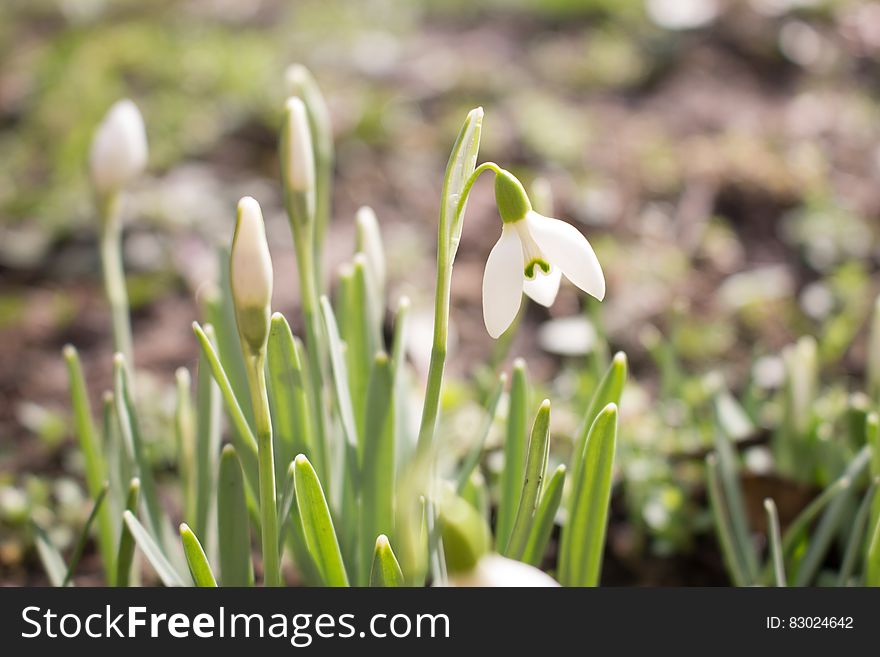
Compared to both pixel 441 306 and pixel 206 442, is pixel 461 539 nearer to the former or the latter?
pixel 441 306

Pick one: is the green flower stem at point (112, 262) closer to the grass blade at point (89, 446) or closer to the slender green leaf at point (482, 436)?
the grass blade at point (89, 446)

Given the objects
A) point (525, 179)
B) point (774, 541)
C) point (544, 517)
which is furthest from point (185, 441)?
point (525, 179)

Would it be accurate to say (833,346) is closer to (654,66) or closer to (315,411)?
(315,411)

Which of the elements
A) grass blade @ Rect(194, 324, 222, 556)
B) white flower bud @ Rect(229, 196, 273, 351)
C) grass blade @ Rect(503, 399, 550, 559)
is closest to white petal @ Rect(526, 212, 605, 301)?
grass blade @ Rect(503, 399, 550, 559)

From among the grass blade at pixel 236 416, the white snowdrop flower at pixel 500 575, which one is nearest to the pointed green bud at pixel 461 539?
the white snowdrop flower at pixel 500 575

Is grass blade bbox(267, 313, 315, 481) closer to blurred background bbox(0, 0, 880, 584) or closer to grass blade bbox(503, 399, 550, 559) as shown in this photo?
grass blade bbox(503, 399, 550, 559)
